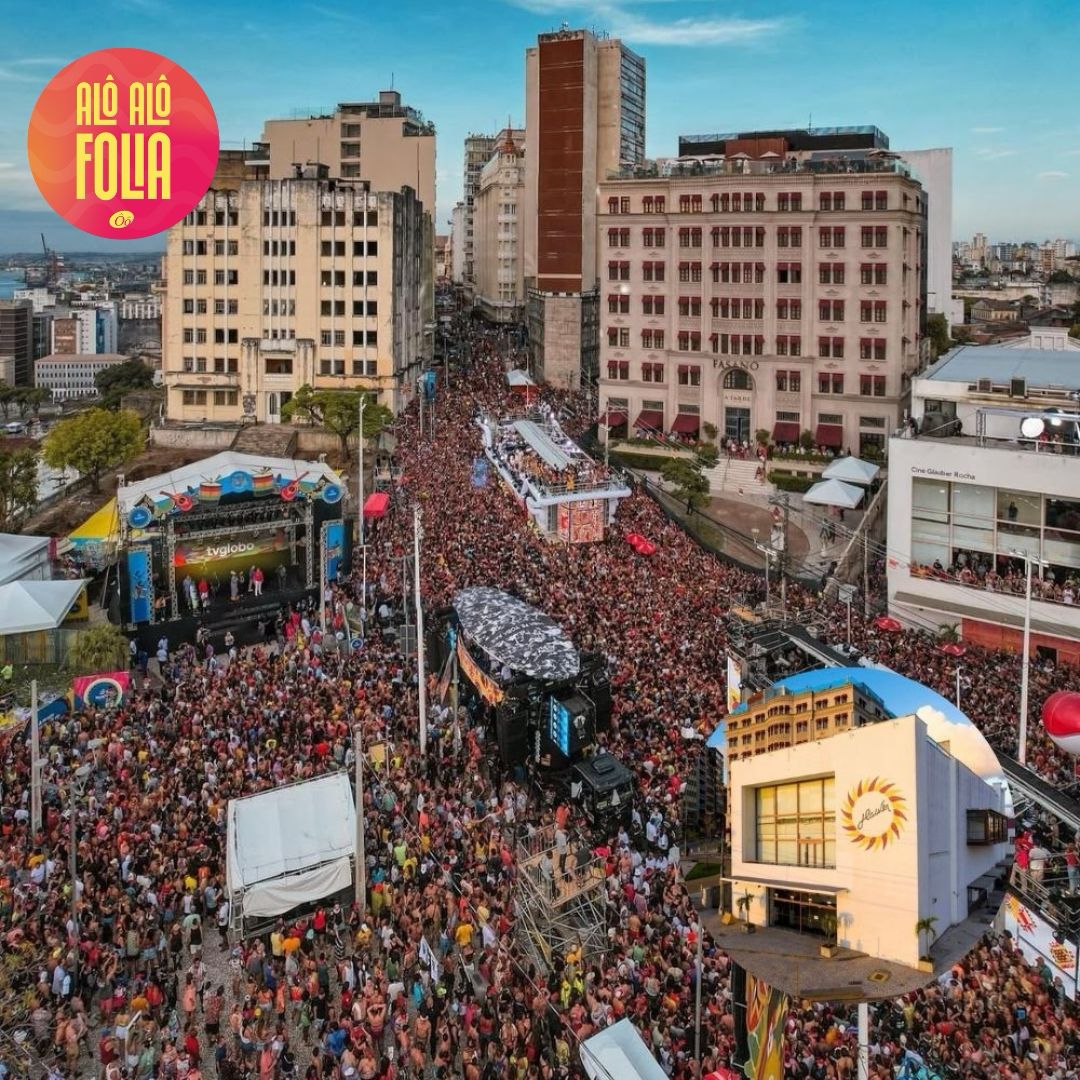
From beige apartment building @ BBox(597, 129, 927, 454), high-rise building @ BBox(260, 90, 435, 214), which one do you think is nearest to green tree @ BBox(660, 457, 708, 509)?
beige apartment building @ BBox(597, 129, 927, 454)

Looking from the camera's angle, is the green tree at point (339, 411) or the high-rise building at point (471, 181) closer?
the green tree at point (339, 411)

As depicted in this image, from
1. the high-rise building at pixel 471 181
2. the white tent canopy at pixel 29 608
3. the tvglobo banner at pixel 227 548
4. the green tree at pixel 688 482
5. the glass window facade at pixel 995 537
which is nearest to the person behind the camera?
the white tent canopy at pixel 29 608

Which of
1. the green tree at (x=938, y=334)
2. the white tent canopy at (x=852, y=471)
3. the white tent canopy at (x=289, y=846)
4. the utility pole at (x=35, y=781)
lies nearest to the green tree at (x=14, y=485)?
the utility pole at (x=35, y=781)

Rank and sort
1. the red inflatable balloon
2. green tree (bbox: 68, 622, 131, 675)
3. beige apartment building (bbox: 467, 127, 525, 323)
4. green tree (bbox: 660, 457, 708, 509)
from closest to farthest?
the red inflatable balloon → green tree (bbox: 68, 622, 131, 675) → green tree (bbox: 660, 457, 708, 509) → beige apartment building (bbox: 467, 127, 525, 323)

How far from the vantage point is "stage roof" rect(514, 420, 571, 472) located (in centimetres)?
4769

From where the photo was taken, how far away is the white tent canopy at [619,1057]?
1385 centimetres

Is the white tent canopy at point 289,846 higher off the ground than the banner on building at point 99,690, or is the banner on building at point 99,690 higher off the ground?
the banner on building at point 99,690

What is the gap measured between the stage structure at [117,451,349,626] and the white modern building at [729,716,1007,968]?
26648mm

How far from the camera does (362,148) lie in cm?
9712

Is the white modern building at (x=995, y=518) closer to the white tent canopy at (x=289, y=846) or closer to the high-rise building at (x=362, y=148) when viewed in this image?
the white tent canopy at (x=289, y=846)

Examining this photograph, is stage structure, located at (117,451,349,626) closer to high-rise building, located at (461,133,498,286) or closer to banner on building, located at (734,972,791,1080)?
banner on building, located at (734,972,791,1080)

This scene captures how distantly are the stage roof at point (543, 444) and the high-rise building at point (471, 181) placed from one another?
11272 cm

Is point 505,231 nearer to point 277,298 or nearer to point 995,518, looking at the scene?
point 277,298

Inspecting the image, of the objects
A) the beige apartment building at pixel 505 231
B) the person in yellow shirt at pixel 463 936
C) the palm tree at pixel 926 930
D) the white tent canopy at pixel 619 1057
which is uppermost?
the beige apartment building at pixel 505 231
